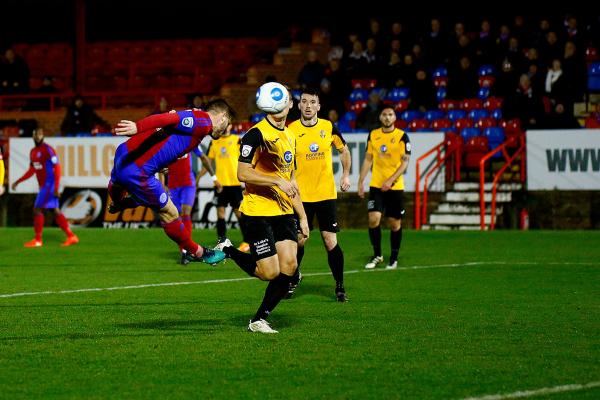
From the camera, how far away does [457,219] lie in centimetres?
2583

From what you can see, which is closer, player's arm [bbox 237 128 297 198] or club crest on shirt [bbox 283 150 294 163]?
player's arm [bbox 237 128 297 198]

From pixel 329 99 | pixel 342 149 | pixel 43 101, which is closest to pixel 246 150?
pixel 342 149

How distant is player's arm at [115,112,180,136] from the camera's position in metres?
9.94

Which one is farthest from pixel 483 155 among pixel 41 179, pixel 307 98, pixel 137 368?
pixel 137 368

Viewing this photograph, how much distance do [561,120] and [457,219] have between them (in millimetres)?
3093

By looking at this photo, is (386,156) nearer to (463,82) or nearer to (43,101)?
(463,82)

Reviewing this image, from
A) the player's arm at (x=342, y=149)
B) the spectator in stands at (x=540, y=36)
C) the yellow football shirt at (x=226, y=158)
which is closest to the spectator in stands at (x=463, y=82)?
the spectator in stands at (x=540, y=36)

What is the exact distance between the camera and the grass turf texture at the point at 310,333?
25.2 ft

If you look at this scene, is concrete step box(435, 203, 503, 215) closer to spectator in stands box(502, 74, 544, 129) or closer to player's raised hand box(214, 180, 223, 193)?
spectator in stands box(502, 74, 544, 129)

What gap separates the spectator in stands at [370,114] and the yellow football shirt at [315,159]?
46.0ft

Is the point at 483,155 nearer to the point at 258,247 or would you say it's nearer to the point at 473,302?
the point at 473,302

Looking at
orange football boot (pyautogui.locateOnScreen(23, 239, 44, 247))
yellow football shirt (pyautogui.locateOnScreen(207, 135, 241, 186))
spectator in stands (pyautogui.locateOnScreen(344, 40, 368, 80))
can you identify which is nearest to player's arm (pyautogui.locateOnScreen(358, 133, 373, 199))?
yellow football shirt (pyautogui.locateOnScreen(207, 135, 241, 186))

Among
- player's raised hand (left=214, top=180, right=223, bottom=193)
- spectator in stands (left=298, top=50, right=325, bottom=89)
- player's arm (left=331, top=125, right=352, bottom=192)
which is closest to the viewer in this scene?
player's arm (left=331, top=125, right=352, bottom=192)

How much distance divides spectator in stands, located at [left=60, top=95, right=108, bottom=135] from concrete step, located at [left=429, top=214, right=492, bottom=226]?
10.0 m
